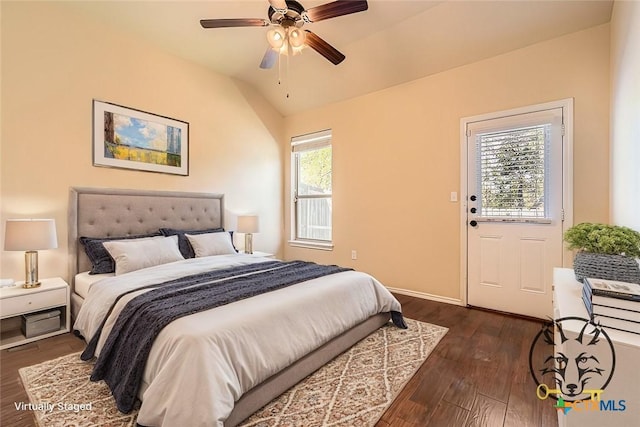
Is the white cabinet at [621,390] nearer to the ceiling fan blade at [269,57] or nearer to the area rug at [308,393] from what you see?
the area rug at [308,393]

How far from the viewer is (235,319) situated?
60.2 inches

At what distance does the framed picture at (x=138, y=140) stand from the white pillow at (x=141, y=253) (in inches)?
37.0

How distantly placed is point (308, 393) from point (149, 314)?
3.39ft

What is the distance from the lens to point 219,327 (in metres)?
1.44

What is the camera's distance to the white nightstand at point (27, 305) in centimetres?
219

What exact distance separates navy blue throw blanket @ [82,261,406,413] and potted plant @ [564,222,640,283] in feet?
5.81

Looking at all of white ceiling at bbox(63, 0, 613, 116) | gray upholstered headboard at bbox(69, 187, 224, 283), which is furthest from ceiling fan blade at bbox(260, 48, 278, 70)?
gray upholstered headboard at bbox(69, 187, 224, 283)

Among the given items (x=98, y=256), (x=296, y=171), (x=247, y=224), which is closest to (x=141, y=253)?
(x=98, y=256)

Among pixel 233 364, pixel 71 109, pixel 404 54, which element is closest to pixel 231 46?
pixel 71 109

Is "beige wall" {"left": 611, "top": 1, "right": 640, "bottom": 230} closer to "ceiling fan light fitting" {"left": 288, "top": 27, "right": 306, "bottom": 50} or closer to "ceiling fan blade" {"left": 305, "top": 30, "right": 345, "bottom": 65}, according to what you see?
"ceiling fan blade" {"left": 305, "top": 30, "right": 345, "bottom": 65}

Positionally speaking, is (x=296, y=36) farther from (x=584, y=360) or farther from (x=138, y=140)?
(x=584, y=360)

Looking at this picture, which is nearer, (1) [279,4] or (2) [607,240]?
(2) [607,240]

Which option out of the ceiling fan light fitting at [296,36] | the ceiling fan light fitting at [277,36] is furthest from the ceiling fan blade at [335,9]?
the ceiling fan light fitting at [277,36]

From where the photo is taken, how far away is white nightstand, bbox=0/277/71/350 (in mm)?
2193
